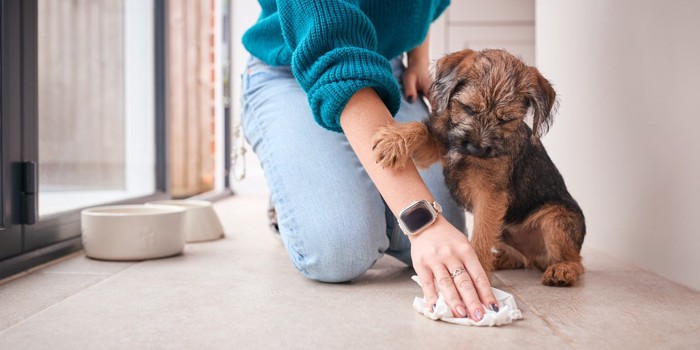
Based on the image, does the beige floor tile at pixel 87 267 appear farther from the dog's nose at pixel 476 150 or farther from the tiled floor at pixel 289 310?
the dog's nose at pixel 476 150

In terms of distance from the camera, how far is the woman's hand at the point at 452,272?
131cm

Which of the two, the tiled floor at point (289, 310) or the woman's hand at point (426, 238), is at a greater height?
the woman's hand at point (426, 238)

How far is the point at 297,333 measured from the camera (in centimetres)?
128

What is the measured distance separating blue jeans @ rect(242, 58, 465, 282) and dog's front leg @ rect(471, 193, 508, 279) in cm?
31

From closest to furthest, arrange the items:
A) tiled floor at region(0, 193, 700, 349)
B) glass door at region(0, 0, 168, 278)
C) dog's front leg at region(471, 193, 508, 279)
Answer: tiled floor at region(0, 193, 700, 349)
dog's front leg at region(471, 193, 508, 279)
glass door at region(0, 0, 168, 278)

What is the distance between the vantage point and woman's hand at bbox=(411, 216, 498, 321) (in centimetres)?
131

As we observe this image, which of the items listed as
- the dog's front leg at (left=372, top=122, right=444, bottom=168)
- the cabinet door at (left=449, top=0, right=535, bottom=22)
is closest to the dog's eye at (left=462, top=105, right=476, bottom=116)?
the dog's front leg at (left=372, top=122, right=444, bottom=168)

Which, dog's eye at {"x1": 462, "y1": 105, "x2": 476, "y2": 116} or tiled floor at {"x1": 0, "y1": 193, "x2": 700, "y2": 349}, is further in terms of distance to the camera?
dog's eye at {"x1": 462, "y1": 105, "x2": 476, "y2": 116}

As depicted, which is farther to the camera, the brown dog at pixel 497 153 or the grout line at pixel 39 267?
the grout line at pixel 39 267

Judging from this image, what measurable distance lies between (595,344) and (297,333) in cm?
61

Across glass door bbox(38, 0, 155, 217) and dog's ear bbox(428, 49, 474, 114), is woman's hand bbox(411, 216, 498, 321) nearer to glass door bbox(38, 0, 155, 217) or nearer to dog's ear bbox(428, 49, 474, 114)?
dog's ear bbox(428, 49, 474, 114)

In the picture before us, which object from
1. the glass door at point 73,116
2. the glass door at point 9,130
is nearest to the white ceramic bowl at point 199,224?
the glass door at point 73,116

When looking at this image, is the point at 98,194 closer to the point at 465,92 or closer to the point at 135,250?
the point at 135,250

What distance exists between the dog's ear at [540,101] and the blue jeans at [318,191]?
0.52 metres
